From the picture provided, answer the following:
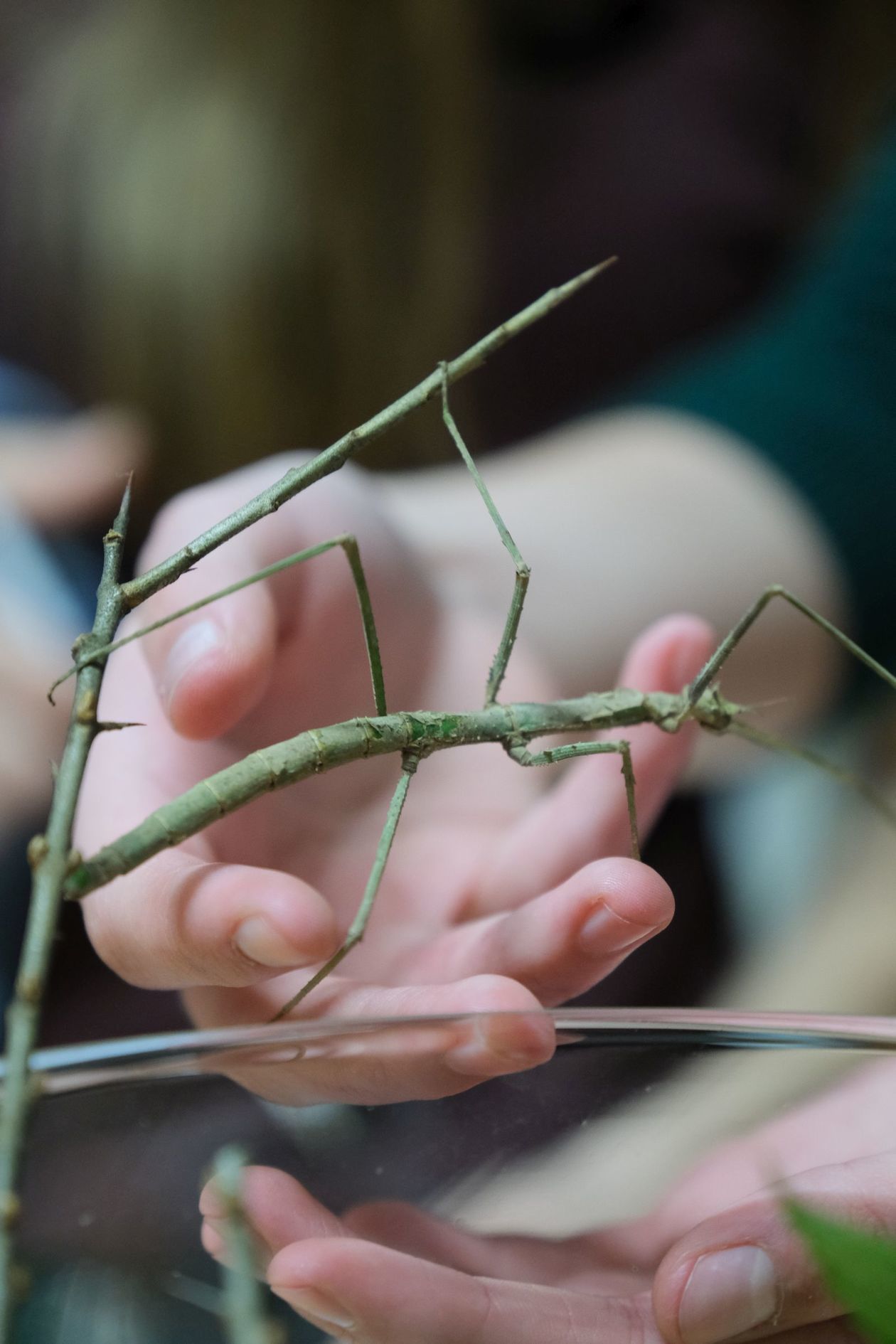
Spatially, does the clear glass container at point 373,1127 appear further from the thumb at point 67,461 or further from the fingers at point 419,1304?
the thumb at point 67,461

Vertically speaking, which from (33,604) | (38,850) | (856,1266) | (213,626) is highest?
(33,604)

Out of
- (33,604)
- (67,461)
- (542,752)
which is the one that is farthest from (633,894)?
(67,461)

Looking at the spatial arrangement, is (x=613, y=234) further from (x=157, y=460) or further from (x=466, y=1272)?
(x=466, y=1272)

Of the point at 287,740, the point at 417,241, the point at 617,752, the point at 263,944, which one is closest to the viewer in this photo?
the point at 263,944

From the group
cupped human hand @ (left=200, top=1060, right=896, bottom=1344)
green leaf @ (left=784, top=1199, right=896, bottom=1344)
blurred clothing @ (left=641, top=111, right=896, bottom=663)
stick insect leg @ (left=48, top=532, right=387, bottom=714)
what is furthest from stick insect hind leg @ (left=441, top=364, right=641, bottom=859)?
blurred clothing @ (left=641, top=111, right=896, bottom=663)

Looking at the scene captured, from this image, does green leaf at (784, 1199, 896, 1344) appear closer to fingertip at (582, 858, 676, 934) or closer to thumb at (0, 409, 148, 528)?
fingertip at (582, 858, 676, 934)

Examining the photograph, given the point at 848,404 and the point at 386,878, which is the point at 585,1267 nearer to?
the point at 386,878

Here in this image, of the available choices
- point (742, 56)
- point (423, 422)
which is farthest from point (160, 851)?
point (742, 56)
